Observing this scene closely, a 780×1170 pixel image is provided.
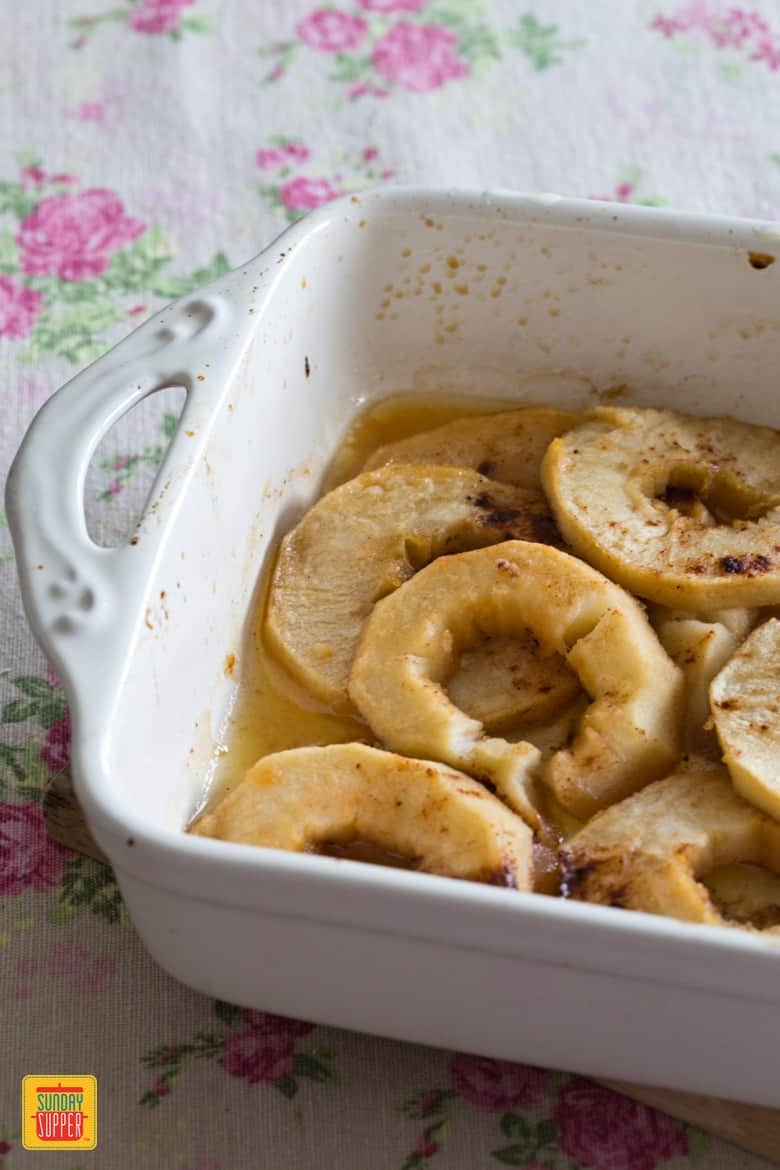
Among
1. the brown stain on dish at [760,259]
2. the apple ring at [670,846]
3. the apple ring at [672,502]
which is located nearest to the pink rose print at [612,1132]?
the apple ring at [670,846]

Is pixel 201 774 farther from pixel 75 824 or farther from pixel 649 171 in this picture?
pixel 649 171

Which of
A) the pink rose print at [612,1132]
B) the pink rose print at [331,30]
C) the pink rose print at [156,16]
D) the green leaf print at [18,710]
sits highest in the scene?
the pink rose print at [156,16]

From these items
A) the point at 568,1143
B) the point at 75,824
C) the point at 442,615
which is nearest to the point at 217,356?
the point at 442,615

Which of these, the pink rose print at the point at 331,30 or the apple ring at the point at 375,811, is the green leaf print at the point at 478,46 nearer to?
the pink rose print at the point at 331,30

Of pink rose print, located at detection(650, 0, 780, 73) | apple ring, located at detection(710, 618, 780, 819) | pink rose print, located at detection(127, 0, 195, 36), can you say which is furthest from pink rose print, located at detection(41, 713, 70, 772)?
pink rose print, located at detection(650, 0, 780, 73)

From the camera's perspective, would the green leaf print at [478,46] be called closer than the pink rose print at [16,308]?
No

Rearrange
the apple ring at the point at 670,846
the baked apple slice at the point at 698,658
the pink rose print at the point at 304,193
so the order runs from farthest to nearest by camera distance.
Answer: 1. the pink rose print at the point at 304,193
2. the baked apple slice at the point at 698,658
3. the apple ring at the point at 670,846
